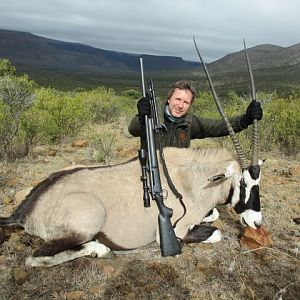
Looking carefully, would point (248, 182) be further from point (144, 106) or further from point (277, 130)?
point (277, 130)

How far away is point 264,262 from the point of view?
16.5 feet

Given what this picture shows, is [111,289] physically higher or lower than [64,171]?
lower

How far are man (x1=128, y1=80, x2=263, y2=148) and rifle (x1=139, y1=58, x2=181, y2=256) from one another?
19 cm

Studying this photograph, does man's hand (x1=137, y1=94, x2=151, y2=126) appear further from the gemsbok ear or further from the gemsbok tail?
the gemsbok tail

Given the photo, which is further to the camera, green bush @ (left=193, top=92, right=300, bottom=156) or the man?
green bush @ (left=193, top=92, right=300, bottom=156)

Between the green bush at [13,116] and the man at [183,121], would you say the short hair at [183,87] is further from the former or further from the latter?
the green bush at [13,116]

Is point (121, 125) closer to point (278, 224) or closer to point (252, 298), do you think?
point (278, 224)

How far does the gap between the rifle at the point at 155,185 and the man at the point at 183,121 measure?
7.4 inches

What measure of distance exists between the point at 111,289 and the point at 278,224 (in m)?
2.86

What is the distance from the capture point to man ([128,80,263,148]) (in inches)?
230

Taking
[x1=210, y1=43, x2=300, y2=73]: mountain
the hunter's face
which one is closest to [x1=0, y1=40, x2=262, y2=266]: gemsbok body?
the hunter's face

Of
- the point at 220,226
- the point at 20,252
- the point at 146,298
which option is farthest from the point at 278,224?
the point at 20,252

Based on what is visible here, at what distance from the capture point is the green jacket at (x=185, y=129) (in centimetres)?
610

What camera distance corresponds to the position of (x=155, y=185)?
5.06 m
